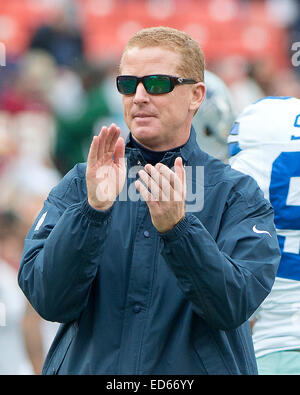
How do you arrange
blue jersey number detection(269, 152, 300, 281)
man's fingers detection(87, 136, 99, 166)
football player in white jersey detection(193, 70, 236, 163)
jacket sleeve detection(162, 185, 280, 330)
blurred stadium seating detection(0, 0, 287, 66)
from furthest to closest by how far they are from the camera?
blurred stadium seating detection(0, 0, 287, 66) < football player in white jersey detection(193, 70, 236, 163) < blue jersey number detection(269, 152, 300, 281) < man's fingers detection(87, 136, 99, 166) < jacket sleeve detection(162, 185, 280, 330)

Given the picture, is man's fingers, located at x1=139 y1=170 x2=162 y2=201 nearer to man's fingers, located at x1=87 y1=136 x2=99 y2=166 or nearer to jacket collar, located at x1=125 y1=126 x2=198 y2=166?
man's fingers, located at x1=87 y1=136 x2=99 y2=166

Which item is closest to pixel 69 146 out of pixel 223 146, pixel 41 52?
pixel 41 52

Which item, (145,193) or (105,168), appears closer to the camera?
(145,193)

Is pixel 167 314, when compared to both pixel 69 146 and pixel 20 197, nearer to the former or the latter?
pixel 20 197

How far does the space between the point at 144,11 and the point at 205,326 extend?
44.4 feet

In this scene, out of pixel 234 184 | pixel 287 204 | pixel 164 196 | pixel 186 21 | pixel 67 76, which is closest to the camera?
pixel 164 196

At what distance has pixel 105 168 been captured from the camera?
2951mm

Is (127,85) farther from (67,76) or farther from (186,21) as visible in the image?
(186,21)

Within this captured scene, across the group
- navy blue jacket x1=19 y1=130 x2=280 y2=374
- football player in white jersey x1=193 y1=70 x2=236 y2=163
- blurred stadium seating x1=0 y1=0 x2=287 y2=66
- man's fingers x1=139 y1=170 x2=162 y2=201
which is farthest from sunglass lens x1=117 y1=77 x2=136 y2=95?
blurred stadium seating x1=0 y1=0 x2=287 y2=66

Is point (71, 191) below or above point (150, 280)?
above

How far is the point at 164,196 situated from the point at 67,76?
9.24 m

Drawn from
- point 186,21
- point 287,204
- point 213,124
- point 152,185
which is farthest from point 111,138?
point 186,21

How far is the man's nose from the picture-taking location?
311 cm

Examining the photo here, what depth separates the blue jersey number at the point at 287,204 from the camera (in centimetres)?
374
